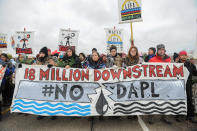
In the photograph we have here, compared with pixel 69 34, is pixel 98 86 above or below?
below

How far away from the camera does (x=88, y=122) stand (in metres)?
2.96

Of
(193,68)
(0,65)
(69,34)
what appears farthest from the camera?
(69,34)

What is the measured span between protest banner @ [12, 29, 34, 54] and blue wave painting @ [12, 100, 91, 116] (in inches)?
153

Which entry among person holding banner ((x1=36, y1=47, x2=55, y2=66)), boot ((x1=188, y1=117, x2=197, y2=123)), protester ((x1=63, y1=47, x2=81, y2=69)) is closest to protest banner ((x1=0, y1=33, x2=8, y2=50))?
person holding banner ((x1=36, y1=47, x2=55, y2=66))

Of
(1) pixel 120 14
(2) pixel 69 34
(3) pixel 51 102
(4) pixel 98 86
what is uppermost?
(1) pixel 120 14

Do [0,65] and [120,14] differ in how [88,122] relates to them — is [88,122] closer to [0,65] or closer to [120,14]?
[0,65]

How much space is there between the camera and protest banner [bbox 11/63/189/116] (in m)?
2.83

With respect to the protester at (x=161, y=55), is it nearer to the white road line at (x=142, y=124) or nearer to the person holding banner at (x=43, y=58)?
the white road line at (x=142, y=124)

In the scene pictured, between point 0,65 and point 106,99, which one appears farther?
point 0,65

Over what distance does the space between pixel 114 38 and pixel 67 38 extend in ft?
8.52

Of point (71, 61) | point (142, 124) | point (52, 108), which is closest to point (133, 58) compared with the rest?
point (142, 124)

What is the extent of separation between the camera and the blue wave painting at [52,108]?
2.81 metres

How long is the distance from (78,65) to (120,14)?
3.27 meters

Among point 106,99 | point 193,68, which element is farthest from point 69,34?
point 193,68
